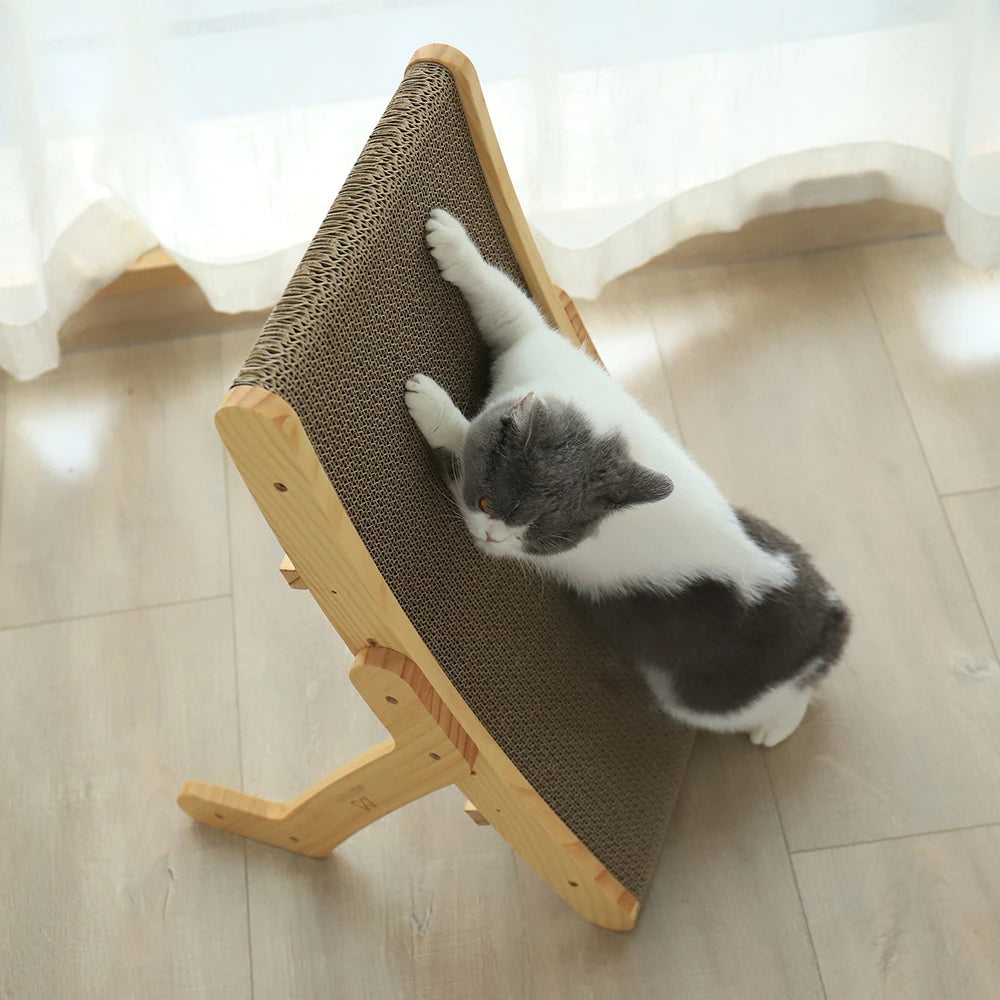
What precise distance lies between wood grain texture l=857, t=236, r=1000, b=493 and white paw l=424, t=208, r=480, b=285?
3.19 feet

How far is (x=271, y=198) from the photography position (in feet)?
5.51

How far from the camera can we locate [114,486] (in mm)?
1720

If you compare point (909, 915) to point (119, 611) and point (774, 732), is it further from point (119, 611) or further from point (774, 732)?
point (119, 611)

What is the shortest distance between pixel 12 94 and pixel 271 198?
15.2 inches

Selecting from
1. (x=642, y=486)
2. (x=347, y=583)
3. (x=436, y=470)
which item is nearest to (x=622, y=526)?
(x=642, y=486)

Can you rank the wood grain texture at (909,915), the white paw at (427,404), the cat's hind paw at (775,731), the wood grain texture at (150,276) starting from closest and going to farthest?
the white paw at (427,404) < the wood grain texture at (909,915) < the cat's hind paw at (775,731) < the wood grain texture at (150,276)

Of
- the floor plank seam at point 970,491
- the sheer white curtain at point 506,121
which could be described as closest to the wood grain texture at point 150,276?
the sheer white curtain at point 506,121

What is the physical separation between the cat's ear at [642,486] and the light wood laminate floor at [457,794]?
0.58 m

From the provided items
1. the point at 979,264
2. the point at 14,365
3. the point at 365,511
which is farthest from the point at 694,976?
the point at 14,365

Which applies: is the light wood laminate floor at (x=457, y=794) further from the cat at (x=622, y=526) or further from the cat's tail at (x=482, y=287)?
the cat's tail at (x=482, y=287)

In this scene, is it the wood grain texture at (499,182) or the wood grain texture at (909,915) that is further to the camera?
the wood grain texture at (909,915)

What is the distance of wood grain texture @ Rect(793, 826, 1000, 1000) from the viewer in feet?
4.23

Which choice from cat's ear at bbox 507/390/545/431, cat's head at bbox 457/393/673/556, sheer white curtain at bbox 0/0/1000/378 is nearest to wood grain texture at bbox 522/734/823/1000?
cat's head at bbox 457/393/673/556

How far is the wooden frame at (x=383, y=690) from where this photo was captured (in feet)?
2.61
